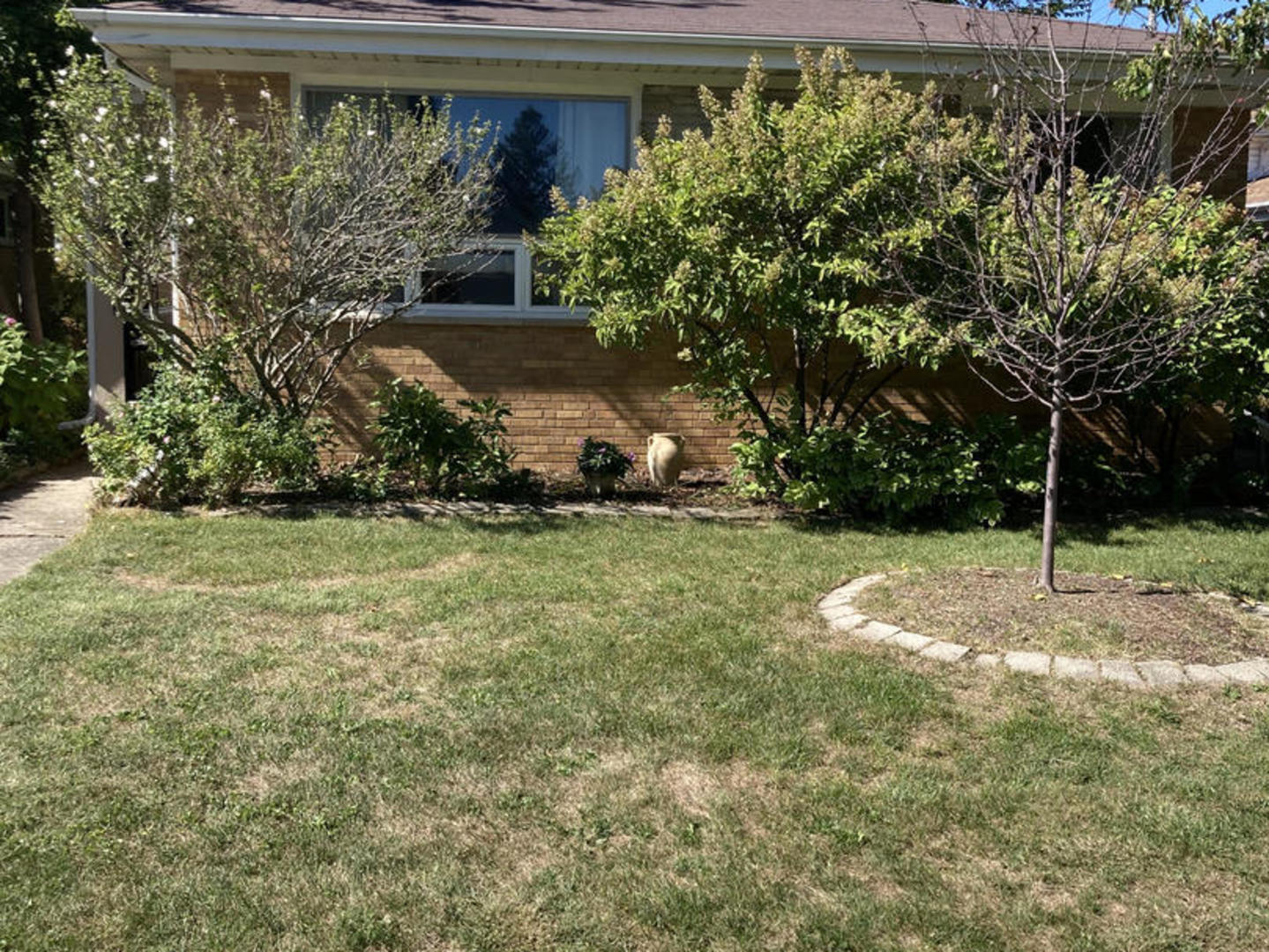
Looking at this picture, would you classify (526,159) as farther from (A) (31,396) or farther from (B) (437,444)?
(A) (31,396)

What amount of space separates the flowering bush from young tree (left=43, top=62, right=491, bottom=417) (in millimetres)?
1819

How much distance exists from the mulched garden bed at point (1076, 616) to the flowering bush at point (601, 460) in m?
3.21

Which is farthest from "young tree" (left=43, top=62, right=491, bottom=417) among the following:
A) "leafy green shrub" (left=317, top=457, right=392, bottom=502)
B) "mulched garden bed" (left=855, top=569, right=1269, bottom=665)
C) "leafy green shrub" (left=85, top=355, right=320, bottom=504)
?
"mulched garden bed" (left=855, top=569, right=1269, bottom=665)

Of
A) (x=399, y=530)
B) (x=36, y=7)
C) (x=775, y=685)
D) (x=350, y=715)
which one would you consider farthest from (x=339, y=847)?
(x=36, y=7)

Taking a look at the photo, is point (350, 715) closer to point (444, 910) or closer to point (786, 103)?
point (444, 910)

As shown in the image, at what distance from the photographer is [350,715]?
429 cm

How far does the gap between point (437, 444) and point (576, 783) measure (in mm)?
5240

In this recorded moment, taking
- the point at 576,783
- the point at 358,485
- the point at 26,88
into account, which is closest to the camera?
the point at 576,783

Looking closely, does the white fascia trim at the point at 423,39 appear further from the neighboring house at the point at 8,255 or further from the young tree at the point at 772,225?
the neighboring house at the point at 8,255

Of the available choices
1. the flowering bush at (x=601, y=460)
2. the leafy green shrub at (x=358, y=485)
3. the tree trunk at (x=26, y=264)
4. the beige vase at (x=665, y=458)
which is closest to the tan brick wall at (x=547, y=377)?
the beige vase at (x=665, y=458)

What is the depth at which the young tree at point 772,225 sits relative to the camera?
24.9 feet

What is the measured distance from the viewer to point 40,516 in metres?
8.12

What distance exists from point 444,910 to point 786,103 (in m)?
8.90

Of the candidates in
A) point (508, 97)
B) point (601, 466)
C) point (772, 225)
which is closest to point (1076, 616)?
point (772, 225)
